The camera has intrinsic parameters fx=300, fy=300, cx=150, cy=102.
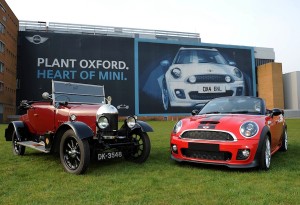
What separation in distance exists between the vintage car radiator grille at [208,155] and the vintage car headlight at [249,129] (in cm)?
46

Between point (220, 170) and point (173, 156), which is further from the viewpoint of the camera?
point (173, 156)

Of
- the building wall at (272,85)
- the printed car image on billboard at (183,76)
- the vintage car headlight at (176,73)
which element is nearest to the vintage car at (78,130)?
the printed car image on billboard at (183,76)

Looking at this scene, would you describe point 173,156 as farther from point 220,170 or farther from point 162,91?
point 162,91

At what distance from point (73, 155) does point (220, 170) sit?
2.71 meters

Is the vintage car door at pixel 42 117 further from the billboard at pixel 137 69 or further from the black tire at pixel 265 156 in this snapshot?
the billboard at pixel 137 69

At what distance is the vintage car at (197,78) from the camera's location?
4794 cm

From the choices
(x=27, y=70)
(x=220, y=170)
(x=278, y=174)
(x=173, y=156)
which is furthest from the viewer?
(x=27, y=70)

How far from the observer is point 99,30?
2104 inches

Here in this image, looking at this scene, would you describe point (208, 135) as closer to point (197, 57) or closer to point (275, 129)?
point (275, 129)

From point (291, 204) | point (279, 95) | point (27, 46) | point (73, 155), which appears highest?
point (27, 46)

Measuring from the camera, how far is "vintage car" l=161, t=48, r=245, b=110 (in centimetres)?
4794

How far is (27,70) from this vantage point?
4272cm

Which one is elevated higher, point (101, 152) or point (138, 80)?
point (138, 80)

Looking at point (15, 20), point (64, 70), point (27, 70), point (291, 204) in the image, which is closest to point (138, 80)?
point (64, 70)
